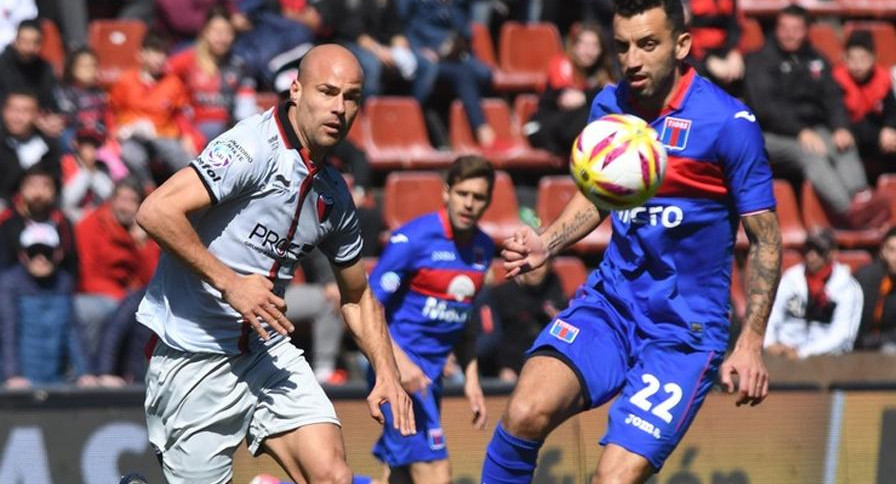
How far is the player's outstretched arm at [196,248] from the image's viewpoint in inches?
223

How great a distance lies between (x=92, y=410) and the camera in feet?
27.8

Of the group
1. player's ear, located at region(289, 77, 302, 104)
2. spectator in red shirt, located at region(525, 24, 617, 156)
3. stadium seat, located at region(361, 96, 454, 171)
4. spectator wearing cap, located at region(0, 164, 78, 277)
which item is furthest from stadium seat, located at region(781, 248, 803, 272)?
player's ear, located at region(289, 77, 302, 104)

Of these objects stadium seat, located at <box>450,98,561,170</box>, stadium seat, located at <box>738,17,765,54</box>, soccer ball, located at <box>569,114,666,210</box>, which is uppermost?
soccer ball, located at <box>569,114,666,210</box>

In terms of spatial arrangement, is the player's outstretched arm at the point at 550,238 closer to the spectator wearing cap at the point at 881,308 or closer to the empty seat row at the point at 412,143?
the spectator wearing cap at the point at 881,308

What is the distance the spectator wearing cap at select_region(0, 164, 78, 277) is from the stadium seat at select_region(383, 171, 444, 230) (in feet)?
9.79

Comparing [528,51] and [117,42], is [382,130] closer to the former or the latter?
[528,51]

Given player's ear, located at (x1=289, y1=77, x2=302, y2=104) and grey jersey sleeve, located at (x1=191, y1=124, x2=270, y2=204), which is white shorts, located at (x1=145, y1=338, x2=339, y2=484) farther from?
player's ear, located at (x1=289, y1=77, x2=302, y2=104)

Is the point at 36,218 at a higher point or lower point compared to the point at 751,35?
higher

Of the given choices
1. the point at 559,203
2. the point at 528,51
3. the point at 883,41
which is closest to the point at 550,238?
the point at 559,203

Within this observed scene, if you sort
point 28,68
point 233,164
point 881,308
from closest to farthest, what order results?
point 233,164, point 28,68, point 881,308

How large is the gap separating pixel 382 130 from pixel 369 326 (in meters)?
6.78

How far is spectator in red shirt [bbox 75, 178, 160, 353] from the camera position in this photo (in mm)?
10383

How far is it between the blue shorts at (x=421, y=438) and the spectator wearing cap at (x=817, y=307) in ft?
12.5

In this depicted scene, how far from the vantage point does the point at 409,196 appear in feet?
40.4
